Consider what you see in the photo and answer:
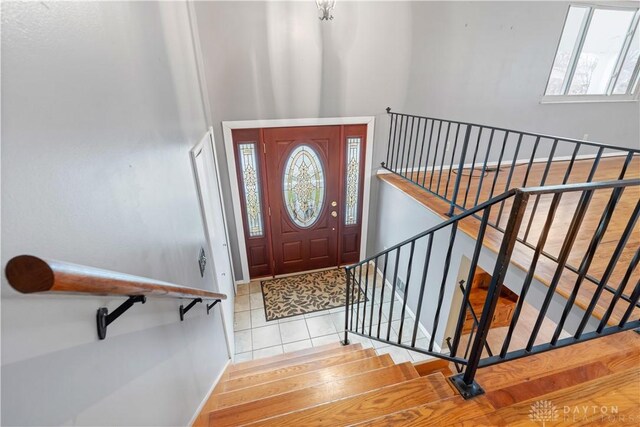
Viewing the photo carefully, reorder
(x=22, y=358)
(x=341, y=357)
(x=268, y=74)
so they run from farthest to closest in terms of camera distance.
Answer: (x=268, y=74) < (x=341, y=357) < (x=22, y=358)

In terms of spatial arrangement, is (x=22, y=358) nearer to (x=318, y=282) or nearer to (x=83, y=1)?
(x=83, y=1)

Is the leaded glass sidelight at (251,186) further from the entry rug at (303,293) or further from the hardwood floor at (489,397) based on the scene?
the hardwood floor at (489,397)

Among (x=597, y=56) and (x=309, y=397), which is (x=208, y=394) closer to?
(x=309, y=397)

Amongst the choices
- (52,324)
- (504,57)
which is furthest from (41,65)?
(504,57)

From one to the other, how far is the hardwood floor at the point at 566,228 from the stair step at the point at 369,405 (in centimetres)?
108

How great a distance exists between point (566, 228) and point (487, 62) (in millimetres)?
2528

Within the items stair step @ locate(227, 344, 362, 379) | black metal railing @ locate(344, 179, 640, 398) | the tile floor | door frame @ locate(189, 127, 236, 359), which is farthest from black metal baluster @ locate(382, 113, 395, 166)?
stair step @ locate(227, 344, 362, 379)

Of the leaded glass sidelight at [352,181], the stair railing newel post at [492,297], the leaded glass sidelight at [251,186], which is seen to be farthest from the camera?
the leaded glass sidelight at [352,181]

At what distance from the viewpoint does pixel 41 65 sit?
682 millimetres

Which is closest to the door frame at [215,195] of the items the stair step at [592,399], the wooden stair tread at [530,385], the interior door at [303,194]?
the interior door at [303,194]

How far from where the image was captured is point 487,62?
12.6ft

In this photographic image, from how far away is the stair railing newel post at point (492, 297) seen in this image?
0.95m

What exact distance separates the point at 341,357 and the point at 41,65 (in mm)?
2562

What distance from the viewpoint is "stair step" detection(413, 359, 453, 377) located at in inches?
86.1
